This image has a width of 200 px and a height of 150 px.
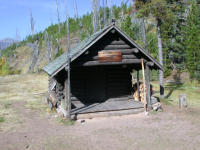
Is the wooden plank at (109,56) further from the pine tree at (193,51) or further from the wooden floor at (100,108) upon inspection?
the pine tree at (193,51)

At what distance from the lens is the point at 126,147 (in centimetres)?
830

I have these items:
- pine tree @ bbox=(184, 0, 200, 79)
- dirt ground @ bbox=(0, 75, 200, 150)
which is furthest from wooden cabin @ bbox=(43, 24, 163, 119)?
pine tree @ bbox=(184, 0, 200, 79)

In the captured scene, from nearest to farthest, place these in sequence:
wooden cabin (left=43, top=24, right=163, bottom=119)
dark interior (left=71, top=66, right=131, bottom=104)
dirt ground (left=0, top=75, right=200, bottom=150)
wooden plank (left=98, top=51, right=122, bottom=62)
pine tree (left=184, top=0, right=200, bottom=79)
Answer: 1. dirt ground (left=0, top=75, right=200, bottom=150)
2. wooden cabin (left=43, top=24, right=163, bottom=119)
3. wooden plank (left=98, top=51, right=122, bottom=62)
4. dark interior (left=71, top=66, right=131, bottom=104)
5. pine tree (left=184, top=0, right=200, bottom=79)

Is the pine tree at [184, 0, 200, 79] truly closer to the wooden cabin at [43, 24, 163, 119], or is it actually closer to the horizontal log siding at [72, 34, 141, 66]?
the wooden cabin at [43, 24, 163, 119]

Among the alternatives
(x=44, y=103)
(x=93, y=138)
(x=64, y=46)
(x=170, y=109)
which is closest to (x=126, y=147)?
(x=93, y=138)

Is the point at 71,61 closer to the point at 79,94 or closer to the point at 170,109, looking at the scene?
the point at 79,94

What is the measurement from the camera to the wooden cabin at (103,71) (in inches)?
487

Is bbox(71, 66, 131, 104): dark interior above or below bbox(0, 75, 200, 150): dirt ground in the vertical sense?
above

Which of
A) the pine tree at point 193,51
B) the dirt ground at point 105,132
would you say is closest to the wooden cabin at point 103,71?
the dirt ground at point 105,132

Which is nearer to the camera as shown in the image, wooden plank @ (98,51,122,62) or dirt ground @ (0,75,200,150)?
dirt ground @ (0,75,200,150)

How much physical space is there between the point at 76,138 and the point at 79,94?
5.96 m

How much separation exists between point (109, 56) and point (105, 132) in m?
4.43

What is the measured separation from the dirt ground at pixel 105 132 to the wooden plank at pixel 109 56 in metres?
3.20

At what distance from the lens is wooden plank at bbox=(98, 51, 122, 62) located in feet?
41.4
